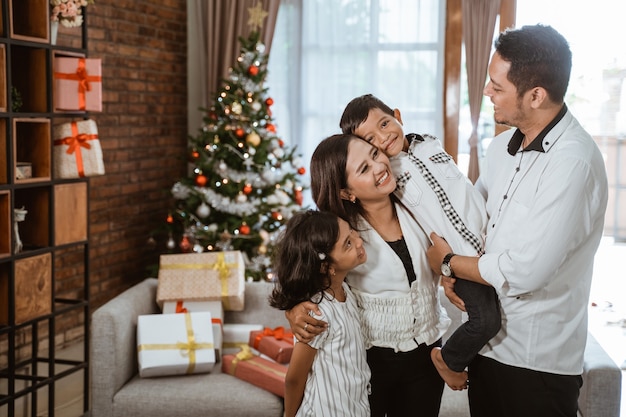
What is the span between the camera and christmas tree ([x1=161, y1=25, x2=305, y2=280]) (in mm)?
5207

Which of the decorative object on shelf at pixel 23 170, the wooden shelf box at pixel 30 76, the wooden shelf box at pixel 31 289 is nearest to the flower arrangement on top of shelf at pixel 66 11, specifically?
the wooden shelf box at pixel 30 76

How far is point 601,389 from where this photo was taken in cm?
287

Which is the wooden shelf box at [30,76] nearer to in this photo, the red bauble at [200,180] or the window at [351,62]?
the red bauble at [200,180]

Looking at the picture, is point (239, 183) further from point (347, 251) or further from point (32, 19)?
point (347, 251)

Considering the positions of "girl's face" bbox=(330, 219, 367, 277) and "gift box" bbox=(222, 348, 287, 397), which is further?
"gift box" bbox=(222, 348, 287, 397)

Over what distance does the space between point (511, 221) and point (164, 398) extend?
190 centimetres

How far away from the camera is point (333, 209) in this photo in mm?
2199

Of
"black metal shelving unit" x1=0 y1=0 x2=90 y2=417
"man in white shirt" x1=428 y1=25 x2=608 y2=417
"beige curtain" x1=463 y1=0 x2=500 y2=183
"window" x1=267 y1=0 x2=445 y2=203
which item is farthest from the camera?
"window" x1=267 y1=0 x2=445 y2=203

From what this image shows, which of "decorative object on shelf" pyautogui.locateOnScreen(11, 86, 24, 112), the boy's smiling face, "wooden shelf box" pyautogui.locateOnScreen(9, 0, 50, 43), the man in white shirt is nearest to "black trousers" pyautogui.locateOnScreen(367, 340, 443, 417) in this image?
the man in white shirt

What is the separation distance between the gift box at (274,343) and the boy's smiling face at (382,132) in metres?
1.53

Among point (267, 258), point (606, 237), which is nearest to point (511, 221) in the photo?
point (267, 258)

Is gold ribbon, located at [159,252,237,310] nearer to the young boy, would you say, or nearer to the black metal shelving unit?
the black metal shelving unit

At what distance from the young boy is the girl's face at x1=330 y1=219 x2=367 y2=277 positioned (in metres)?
0.21

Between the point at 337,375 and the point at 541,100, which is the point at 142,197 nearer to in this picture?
the point at 337,375
